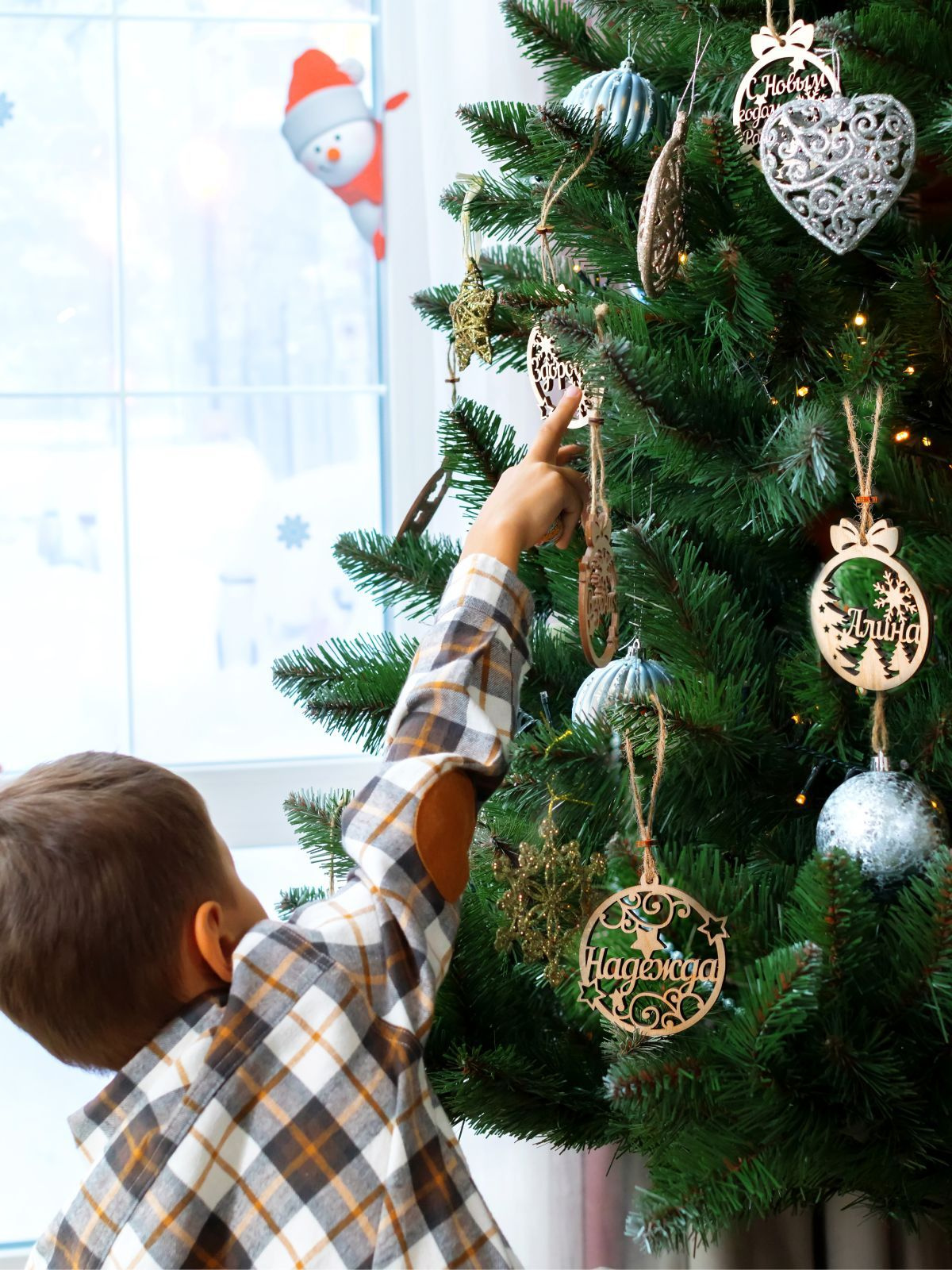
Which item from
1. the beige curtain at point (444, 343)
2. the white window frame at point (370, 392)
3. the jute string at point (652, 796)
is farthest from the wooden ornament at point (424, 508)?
the white window frame at point (370, 392)

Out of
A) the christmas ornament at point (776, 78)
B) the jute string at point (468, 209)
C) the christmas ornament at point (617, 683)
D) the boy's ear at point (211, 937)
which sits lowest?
the boy's ear at point (211, 937)

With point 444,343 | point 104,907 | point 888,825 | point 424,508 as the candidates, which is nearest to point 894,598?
point 888,825

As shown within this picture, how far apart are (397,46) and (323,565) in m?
0.62

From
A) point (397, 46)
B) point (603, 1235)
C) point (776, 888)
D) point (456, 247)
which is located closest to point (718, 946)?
point (776, 888)

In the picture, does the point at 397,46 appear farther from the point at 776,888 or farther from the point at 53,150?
the point at 776,888

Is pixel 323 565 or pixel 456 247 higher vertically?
pixel 456 247

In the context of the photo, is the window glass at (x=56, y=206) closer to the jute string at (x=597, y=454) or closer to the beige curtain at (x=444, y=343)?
the beige curtain at (x=444, y=343)

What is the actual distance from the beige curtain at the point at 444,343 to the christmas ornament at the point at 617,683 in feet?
1.68

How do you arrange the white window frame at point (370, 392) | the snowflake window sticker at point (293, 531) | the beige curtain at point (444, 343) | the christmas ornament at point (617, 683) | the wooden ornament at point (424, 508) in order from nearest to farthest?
the christmas ornament at point (617, 683) < the wooden ornament at point (424, 508) < the beige curtain at point (444, 343) < the white window frame at point (370, 392) < the snowflake window sticker at point (293, 531)

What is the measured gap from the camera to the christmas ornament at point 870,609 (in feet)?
2.09

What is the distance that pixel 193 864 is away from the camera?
0.66 m

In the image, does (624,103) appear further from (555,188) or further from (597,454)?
(597,454)

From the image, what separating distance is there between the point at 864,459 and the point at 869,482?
5 centimetres

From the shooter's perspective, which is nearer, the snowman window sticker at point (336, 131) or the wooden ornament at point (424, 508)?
the wooden ornament at point (424, 508)
